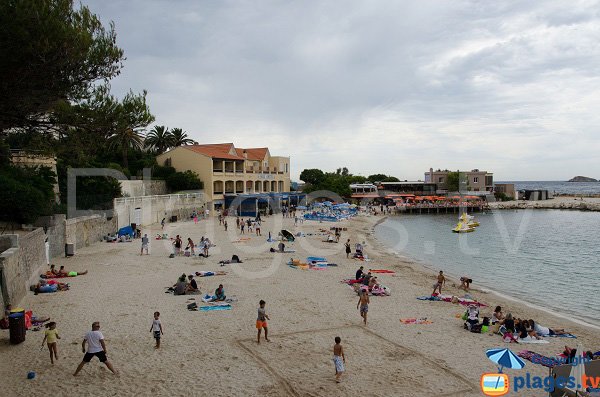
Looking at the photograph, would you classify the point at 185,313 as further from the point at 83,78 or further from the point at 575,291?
the point at 575,291

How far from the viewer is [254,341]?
41.0ft

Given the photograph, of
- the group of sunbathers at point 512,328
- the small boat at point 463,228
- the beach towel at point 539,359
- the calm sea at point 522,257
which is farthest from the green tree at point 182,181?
the beach towel at point 539,359

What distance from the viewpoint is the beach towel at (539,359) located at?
11995 mm

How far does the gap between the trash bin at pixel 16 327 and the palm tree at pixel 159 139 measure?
→ 54.8 m

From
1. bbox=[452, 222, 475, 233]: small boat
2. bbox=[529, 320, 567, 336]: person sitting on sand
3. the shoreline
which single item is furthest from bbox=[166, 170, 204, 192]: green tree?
bbox=[529, 320, 567, 336]: person sitting on sand

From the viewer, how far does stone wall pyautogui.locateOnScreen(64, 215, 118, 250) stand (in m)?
25.7

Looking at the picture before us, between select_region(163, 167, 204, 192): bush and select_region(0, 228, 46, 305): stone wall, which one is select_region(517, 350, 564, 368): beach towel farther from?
select_region(163, 167, 204, 192): bush

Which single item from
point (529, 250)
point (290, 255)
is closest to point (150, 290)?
point (290, 255)

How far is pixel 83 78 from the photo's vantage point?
14.2m

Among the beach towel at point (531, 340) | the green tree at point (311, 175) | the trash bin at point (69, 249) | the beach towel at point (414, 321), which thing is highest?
the green tree at point (311, 175)

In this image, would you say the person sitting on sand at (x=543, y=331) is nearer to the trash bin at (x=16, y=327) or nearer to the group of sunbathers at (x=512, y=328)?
the group of sunbathers at (x=512, y=328)

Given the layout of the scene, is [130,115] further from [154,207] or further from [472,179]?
[472,179]

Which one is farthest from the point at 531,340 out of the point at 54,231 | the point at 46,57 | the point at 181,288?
the point at 54,231

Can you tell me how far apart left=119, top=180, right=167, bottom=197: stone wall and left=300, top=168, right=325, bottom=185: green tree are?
5099 cm
